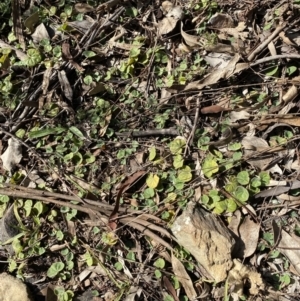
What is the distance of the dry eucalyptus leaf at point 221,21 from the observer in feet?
8.92

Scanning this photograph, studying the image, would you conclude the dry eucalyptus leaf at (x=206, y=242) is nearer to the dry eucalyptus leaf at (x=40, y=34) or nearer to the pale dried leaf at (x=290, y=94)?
the pale dried leaf at (x=290, y=94)

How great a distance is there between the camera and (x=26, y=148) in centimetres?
272

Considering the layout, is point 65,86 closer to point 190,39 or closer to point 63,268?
point 190,39

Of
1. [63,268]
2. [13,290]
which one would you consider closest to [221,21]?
[63,268]

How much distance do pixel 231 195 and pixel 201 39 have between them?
91cm

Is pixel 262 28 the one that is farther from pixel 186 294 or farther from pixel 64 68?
pixel 186 294

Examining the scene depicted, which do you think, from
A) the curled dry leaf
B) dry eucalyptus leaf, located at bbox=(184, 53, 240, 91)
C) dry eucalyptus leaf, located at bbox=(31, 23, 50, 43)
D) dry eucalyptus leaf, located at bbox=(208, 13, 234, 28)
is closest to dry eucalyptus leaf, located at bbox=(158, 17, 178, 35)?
dry eucalyptus leaf, located at bbox=(208, 13, 234, 28)

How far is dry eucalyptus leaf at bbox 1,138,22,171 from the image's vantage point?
2.68 metres

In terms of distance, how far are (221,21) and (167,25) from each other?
0.31 m

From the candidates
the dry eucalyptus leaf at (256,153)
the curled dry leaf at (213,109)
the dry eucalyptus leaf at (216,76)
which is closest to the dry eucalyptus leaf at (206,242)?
the dry eucalyptus leaf at (256,153)

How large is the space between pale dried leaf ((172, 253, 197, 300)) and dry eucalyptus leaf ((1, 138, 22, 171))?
1.04 metres

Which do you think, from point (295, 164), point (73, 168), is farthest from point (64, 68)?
point (295, 164)

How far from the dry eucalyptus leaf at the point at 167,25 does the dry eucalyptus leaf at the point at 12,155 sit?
1.05 meters

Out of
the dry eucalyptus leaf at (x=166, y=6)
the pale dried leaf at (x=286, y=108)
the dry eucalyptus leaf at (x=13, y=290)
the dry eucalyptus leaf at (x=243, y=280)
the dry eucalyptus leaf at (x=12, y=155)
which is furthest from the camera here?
the dry eucalyptus leaf at (x=166, y=6)
